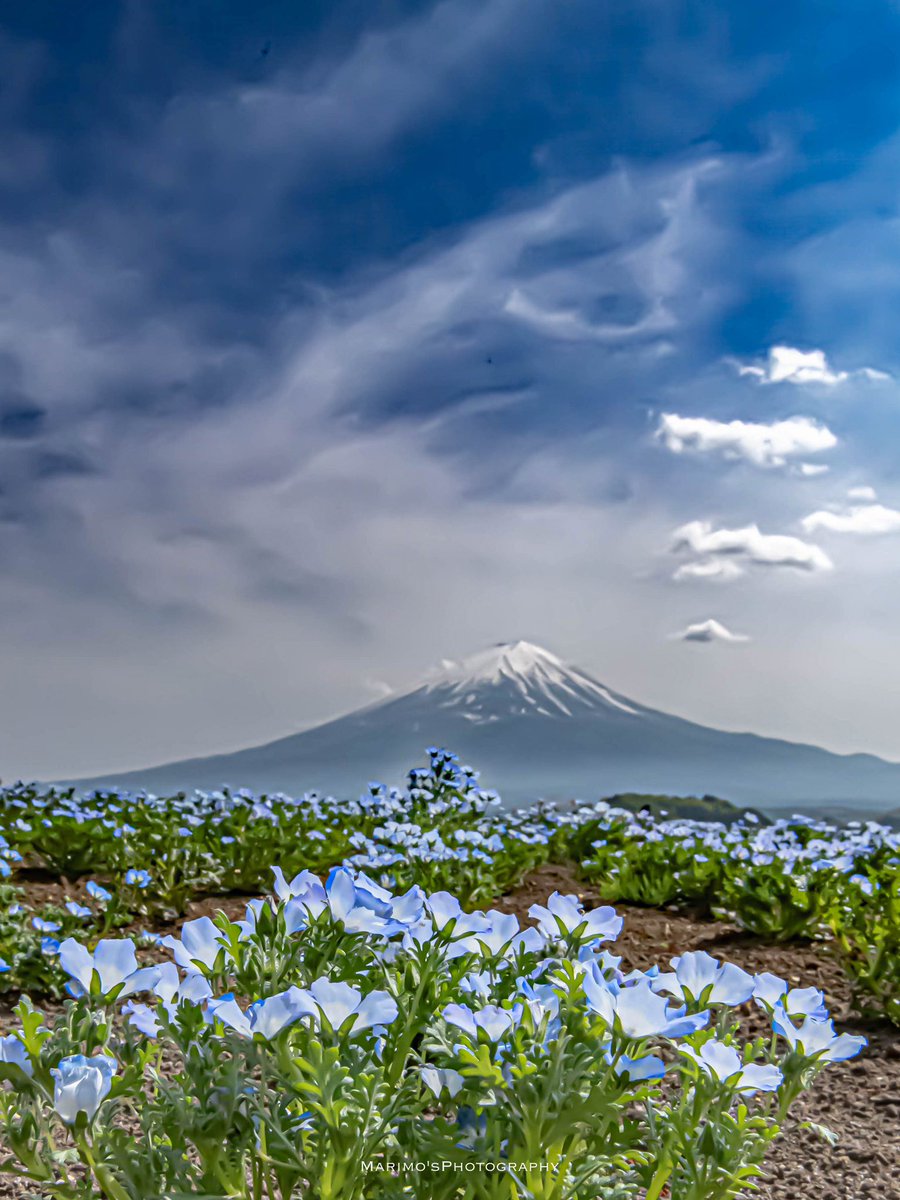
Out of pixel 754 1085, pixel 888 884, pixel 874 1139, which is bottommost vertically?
pixel 874 1139

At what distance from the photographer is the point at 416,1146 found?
190cm

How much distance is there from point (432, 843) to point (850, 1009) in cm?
304

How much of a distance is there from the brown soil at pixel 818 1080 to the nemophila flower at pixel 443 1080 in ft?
2.60

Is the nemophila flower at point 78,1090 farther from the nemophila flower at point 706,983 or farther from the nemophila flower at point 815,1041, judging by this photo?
the nemophila flower at point 815,1041

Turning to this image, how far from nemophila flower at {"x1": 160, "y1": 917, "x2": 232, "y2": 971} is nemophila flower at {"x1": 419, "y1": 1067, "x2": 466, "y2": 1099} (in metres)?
0.43

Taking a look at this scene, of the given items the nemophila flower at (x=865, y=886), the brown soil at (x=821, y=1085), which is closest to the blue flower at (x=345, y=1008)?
the brown soil at (x=821, y=1085)

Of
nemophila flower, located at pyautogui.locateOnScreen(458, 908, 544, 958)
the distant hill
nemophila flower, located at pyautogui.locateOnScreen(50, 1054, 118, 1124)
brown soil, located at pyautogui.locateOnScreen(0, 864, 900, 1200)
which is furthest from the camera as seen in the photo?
the distant hill

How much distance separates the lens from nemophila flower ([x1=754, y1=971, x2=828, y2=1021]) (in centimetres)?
197

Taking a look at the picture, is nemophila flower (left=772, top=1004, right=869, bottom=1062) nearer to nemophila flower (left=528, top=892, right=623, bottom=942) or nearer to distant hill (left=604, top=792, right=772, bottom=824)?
nemophila flower (left=528, top=892, right=623, bottom=942)

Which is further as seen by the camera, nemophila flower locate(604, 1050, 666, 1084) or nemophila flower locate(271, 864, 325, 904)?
nemophila flower locate(271, 864, 325, 904)

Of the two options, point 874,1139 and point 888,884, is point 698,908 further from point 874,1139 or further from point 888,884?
point 874,1139

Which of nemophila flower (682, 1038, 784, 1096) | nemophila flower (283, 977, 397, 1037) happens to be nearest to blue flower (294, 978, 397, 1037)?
nemophila flower (283, 977, 397, 1037)

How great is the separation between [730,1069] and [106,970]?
1.16 meters

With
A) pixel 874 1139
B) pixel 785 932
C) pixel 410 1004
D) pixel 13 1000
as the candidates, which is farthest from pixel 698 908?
pixel 410 1004
